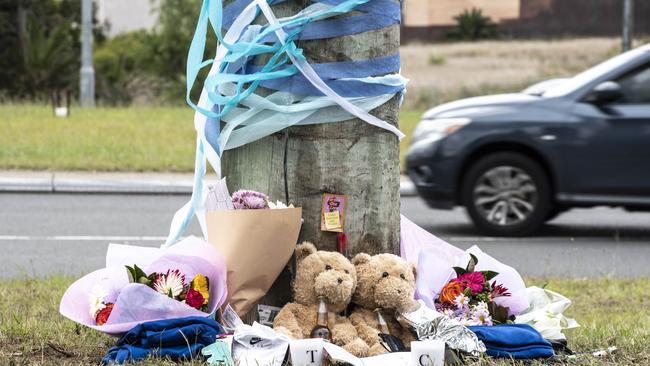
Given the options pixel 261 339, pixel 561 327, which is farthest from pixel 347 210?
pixel 561 327

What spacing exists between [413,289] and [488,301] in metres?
0.35

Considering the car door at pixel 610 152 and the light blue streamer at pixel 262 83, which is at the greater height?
the light blue streamer at pixel 262 83

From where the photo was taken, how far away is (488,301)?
4.71 m

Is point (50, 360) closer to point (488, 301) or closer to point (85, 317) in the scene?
point (85, 317)

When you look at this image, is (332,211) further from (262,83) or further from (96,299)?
(96,299)

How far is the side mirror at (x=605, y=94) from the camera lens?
10.2m

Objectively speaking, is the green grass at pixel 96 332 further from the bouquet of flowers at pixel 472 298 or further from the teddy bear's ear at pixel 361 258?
the teddy bear's ear at pixel 361 258

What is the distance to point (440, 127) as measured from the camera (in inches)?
409

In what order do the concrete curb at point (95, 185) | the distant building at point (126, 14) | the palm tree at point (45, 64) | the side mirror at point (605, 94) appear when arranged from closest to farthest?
the side mirror at point (605, 94) < the concrete curb at point (95, 185) < the palm tree at point (45, 64) < the distant building at point (126, 14)

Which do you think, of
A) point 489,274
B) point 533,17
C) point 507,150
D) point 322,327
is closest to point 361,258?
point 322,327

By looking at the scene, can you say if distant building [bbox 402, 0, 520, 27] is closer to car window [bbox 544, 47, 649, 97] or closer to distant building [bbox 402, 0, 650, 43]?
distant building [bbox 402, 0, 650, 43]

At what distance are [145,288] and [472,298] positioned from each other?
127 cm

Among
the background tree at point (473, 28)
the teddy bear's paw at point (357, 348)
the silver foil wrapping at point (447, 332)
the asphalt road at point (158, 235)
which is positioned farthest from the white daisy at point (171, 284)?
the background tree at point (473, 28)

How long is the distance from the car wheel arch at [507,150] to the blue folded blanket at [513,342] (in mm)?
5854
